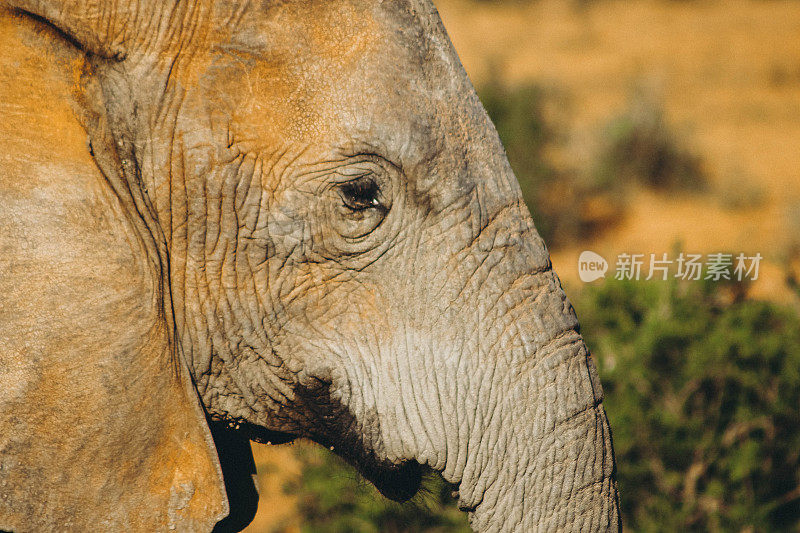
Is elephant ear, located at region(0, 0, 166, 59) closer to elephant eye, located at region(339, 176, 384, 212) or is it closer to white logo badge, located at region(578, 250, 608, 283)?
elephant eye, located at region(339, 176, 384, 212)

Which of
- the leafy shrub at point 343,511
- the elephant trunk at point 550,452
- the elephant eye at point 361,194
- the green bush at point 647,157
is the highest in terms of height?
the green bush at point 647,157

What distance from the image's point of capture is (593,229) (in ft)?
27.0

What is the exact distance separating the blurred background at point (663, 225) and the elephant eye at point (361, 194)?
0.81 m

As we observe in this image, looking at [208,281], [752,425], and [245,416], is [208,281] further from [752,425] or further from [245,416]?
[752,425]

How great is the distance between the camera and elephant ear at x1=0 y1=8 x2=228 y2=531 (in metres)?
1.57

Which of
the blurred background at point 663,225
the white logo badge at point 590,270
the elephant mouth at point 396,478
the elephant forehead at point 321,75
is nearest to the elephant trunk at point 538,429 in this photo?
the elephant mouth at point 396,478

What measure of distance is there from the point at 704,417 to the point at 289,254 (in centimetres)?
267

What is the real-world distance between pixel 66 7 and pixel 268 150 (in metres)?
0.51

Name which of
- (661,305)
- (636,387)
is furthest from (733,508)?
(661,305)

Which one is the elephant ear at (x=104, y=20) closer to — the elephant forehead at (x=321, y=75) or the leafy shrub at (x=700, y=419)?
the elephant forehead at (x=321, y=75)

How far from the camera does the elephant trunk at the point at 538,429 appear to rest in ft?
5.82

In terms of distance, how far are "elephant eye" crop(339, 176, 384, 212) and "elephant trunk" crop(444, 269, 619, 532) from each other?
380 millimetres

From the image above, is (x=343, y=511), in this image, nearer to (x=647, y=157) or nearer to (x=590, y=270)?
(x=590, y=270)

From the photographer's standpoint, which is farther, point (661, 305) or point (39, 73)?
point (661, 305)
